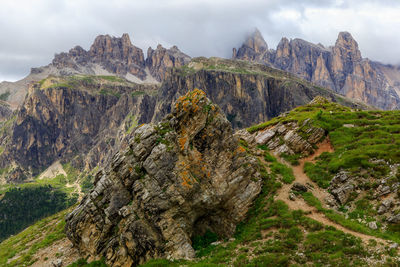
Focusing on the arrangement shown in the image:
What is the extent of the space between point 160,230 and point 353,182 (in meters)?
25.0

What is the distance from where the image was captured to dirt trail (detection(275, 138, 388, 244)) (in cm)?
2164

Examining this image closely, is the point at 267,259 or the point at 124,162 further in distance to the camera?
the point at 124,162

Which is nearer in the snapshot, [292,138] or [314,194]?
[314,194]

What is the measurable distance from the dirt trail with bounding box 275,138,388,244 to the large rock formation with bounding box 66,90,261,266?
3.94 metres

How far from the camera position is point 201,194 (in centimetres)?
2652

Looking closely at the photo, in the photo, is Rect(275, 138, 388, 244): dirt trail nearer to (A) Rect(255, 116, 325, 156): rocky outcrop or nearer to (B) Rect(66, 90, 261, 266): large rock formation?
(A) Rect(255, 116, 325, 156): rocky outcrop

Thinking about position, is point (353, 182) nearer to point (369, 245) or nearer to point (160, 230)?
point (369, 245)

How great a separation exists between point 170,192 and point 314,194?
750 inches

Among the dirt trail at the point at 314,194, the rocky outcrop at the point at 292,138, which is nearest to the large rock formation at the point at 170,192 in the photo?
the dirt trail at the point at 314,194

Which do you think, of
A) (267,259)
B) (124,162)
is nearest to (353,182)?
(267,259)

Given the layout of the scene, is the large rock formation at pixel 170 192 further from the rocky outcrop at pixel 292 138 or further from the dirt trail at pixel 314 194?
the rocky outcrop at pixel 292 138

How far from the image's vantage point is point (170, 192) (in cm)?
2566

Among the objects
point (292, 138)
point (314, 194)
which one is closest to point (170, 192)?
point (314, 194)

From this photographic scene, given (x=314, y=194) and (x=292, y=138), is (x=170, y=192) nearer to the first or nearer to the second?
(x=314, y=194)
